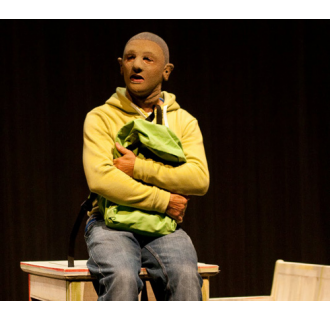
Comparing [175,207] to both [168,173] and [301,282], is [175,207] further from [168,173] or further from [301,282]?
[301,282]

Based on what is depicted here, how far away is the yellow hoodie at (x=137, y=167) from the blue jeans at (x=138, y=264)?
11 centimetres

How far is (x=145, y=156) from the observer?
186 cm

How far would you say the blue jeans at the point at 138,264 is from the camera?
162 cm

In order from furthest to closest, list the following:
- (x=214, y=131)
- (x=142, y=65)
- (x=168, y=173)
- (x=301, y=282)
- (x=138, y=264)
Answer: (x=214, y=131) → (x=301, y=282) → (x=142, y=65) → (x=168, y=173) → (x=138, y=264)

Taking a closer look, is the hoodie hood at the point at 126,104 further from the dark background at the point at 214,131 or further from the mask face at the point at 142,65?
the dark background at the point at 214,131

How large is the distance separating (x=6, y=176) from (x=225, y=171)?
125cm

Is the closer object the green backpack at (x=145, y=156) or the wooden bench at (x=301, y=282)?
the green backpack at (x=145, y=156)

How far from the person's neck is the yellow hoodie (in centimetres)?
3

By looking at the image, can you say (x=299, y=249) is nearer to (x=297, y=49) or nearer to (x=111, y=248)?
(x=297, y=49)

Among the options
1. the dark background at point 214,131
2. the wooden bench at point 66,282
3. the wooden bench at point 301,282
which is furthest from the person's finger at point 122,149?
the dark background at point 214,131

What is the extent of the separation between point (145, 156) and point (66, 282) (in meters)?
0.47

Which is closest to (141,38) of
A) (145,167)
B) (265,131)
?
(145,167)

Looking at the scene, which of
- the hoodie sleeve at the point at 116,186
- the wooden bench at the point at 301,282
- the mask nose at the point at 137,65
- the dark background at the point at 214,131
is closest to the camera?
the hoodie sleeve at the point at 116,186

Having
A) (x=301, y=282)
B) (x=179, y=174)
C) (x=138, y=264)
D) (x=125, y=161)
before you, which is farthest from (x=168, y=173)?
(x=301, y=282)
